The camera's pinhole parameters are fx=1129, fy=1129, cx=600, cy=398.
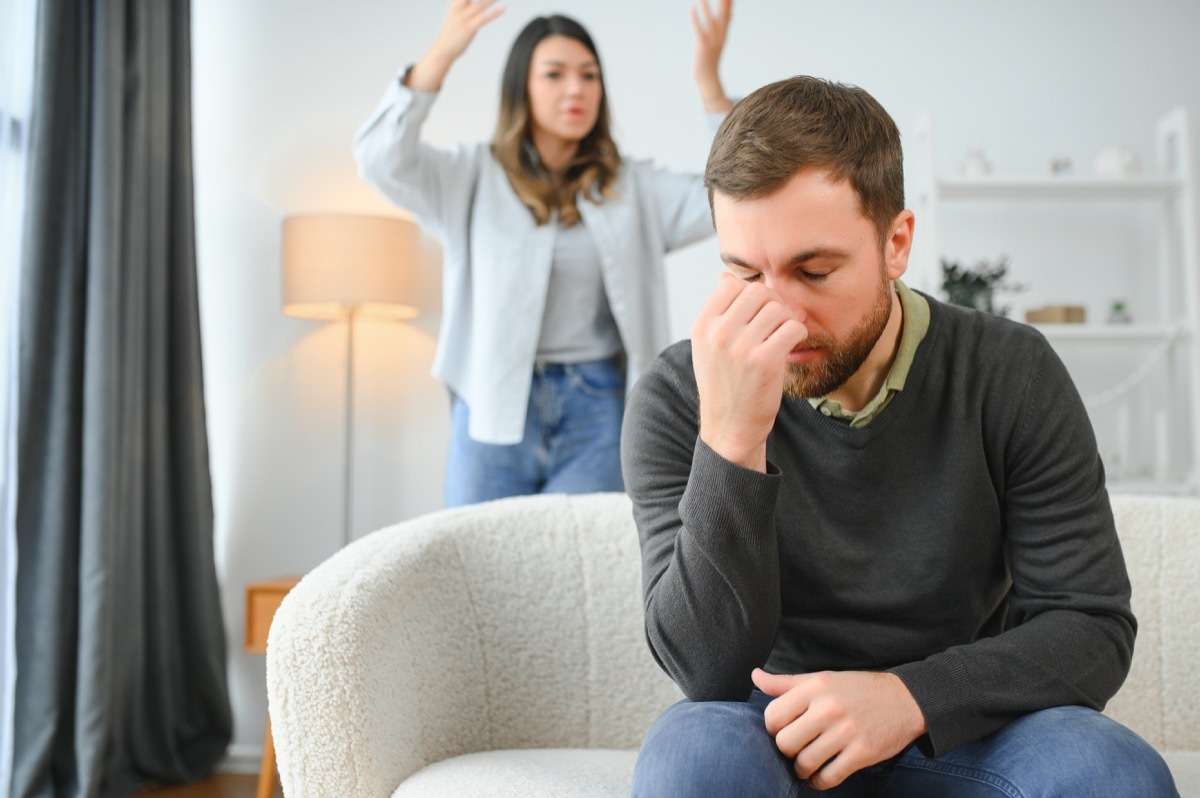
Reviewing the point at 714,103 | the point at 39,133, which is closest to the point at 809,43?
the point at 714,103

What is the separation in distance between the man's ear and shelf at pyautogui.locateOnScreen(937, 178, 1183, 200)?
1.96m

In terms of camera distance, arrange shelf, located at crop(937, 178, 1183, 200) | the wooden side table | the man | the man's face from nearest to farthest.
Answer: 1. the man
2. the man's face
3. the wooden side table
4. shelf, located at crop(937, 178, 1183, 200)

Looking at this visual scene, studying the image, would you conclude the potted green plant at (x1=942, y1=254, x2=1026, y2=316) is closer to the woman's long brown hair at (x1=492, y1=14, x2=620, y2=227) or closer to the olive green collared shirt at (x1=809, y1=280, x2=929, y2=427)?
the woman's long brown hair at (x1=492, y1=14, x2=620, y2=227)

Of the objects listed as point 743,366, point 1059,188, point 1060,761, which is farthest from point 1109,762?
point 1059,188

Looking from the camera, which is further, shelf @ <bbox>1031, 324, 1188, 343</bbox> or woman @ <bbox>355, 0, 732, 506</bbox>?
shelf @ <bbox>1031, 324, 1188, 343</bbox>

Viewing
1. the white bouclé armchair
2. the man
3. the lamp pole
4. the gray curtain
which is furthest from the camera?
the lamp pole

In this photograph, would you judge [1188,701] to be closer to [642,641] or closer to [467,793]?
[642,641]

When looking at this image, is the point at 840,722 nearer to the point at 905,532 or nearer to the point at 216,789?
the point at 905,532

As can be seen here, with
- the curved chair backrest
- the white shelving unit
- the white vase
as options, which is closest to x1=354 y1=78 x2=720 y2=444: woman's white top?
the curved chair backrest

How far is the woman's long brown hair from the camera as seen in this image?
7.16 feet

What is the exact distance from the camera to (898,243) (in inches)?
47.5

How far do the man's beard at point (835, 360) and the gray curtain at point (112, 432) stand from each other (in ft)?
6.25

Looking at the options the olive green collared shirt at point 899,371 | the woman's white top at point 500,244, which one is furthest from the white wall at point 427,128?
the olive green collared shirt at point 899,371

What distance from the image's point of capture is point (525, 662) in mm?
1520
